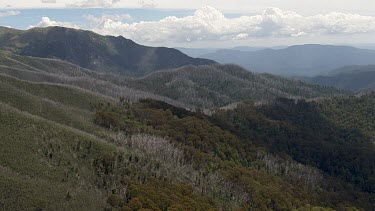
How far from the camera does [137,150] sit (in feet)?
456

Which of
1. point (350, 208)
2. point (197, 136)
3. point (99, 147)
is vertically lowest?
point (350, 208)

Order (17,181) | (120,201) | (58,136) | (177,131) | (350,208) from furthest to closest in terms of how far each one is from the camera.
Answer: (177,131)
(350,208)
(58,136)
(120,201)
(17,181)

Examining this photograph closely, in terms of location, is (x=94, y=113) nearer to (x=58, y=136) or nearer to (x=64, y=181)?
(x=58, y=136)

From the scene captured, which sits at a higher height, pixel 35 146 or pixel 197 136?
pixel 35 146

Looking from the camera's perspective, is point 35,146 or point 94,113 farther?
point 94,113

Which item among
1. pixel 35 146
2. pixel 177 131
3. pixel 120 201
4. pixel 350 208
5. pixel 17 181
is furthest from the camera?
pixel 177 131

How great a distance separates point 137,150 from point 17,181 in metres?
54.9

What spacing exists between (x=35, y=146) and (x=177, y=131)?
3466 inches

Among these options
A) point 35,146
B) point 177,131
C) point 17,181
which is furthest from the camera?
point 177,131

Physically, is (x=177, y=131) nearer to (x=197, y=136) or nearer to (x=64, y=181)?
(x=197, y=136)

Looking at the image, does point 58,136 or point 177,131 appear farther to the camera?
point 177,131

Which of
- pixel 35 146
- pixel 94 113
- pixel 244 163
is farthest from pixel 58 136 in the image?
pixel 244 163

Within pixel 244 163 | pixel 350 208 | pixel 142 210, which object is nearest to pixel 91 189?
pixel 142 210

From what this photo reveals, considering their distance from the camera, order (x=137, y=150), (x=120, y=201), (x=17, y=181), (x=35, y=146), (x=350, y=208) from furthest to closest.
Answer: (x=350, y=208)
(x=137, y=150)
(x=35, y=146)
(x=120, y=201)
(x=17, y=181)
